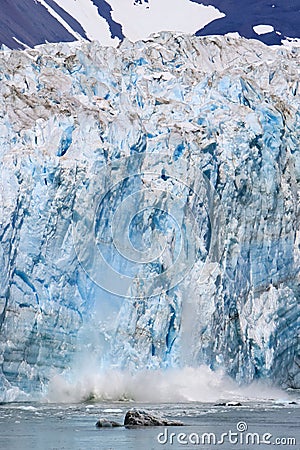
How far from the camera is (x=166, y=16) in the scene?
4816 cm

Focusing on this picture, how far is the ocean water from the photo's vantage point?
14078 mm

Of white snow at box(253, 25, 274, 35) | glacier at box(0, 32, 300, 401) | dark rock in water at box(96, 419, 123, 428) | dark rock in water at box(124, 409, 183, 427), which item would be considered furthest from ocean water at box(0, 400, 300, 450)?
white snow at box(253, 25, 274, 35)

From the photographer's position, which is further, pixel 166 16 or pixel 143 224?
pixel 166 16

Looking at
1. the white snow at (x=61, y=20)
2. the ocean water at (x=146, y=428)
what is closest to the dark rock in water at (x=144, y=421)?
the ocean water at (x=146, y=428)

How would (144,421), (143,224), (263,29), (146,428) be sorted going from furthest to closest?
1. (263,29)
2. (143,224)
3. (144,421)
4. (146,428)

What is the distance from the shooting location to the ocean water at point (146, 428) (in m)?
14.1

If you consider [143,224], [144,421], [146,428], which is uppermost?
[143,224]

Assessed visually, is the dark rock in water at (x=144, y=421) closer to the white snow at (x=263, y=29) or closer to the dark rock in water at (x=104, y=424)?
the dark rock in water at (x=104, y=424)

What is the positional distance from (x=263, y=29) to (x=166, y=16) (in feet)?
19.5

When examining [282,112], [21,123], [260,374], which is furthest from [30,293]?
[282,112]

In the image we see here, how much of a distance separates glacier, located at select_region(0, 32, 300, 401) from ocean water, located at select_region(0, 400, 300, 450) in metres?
1.85

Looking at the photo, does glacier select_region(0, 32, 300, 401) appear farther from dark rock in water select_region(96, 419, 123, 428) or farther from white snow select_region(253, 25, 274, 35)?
white snow select_region(253, 25, 274, 35)

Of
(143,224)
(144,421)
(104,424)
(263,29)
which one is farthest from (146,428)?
(263,29)

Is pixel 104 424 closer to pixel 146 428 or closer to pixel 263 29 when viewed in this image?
pixel 146 428
